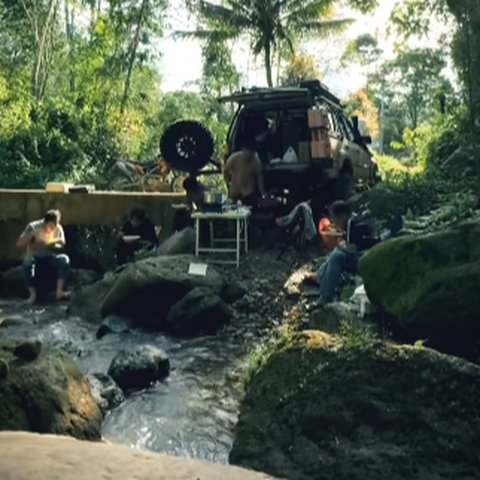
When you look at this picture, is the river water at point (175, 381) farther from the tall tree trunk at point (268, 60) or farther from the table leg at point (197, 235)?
the tall tree trunk at point (268, 60)

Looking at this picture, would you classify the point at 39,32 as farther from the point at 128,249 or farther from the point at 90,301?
the point at 90,301

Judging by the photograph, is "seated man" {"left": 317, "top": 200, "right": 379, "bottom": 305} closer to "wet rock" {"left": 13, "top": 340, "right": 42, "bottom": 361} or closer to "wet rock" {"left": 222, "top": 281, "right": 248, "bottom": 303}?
"wet rock" {"left": 222, "top": 281, "right": 248, "bottom": 303}

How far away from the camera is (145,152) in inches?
1003

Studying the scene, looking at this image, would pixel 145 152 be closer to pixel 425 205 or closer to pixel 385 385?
pixel 425 205

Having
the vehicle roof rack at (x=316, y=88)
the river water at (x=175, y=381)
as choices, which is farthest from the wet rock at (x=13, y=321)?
the vehicle roof rack at (x=316, y=88)

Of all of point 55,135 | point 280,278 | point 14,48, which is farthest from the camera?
point 14,48

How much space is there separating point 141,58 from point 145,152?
10.8ft

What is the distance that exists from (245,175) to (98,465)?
8123mm

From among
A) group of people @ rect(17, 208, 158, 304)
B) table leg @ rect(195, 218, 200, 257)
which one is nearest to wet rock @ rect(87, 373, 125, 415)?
table leg @ rect(195, 218, 200, 257)

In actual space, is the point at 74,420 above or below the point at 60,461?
below

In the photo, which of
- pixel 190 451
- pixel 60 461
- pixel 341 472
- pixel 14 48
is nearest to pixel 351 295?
pixel 190 451

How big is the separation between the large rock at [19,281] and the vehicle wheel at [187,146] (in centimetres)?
221

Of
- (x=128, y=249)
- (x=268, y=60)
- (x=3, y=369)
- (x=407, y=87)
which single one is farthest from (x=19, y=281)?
(x=407, y=87)

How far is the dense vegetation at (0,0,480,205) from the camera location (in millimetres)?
15453
